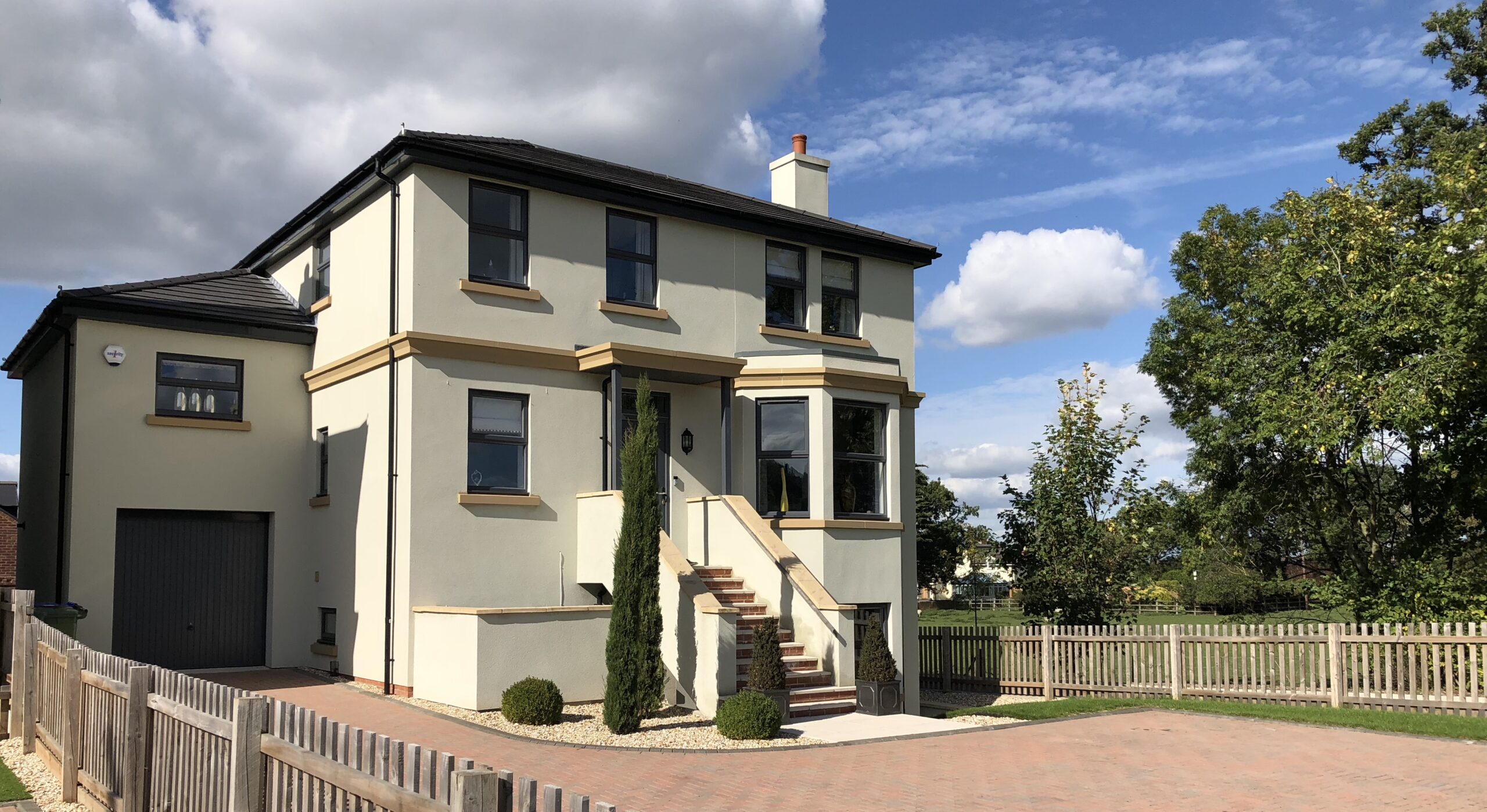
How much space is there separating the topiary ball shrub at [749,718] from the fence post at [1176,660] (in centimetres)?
851

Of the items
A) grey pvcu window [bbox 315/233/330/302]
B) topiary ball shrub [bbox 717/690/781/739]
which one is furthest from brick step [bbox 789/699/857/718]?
grey pvcu window [bbox 315/233/330/302]

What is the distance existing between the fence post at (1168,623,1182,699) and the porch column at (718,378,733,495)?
7509 mm

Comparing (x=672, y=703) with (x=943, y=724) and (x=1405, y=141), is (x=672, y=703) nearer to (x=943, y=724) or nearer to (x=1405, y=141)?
(x=943, y=724)

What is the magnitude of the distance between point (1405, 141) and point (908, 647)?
19144mm

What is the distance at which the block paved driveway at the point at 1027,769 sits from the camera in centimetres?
966

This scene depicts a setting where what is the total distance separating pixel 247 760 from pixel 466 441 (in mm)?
9356

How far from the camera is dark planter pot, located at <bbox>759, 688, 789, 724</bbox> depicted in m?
13.7

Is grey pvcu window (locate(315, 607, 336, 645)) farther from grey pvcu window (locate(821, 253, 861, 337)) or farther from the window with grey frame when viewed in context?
grey pvcu window (locate(821, 253, 861, 337))

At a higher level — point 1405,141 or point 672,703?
point 1405,141

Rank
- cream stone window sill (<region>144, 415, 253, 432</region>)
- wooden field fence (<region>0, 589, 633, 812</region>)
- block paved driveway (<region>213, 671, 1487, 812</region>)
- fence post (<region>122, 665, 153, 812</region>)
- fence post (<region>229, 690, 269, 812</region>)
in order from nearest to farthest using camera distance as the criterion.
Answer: wooden field fence (<region>0, 589, 633, 812</region>) < fence post (<region>229, 690, 269, 812</region>) < fence post (<region>122, 665, 153, 812</region>) < block paved driveway (<region>213, 671, 1487, 812</region>) < cream stone window sill (<region>144, 415, 253, 432</region>)

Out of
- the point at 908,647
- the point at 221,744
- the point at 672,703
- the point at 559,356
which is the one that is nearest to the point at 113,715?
the point at 221,744

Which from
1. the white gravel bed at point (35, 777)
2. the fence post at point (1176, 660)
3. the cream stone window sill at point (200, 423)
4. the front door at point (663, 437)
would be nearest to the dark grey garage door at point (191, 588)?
the cream stone window sill at point (200, 423)

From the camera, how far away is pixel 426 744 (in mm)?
11422

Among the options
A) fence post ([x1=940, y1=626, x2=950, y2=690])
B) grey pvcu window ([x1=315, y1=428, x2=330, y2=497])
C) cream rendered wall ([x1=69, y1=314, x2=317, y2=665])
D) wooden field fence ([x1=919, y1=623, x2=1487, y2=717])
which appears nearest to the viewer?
wooden field fence ([x1=919, y1=623, x2=1487, y2=717])
